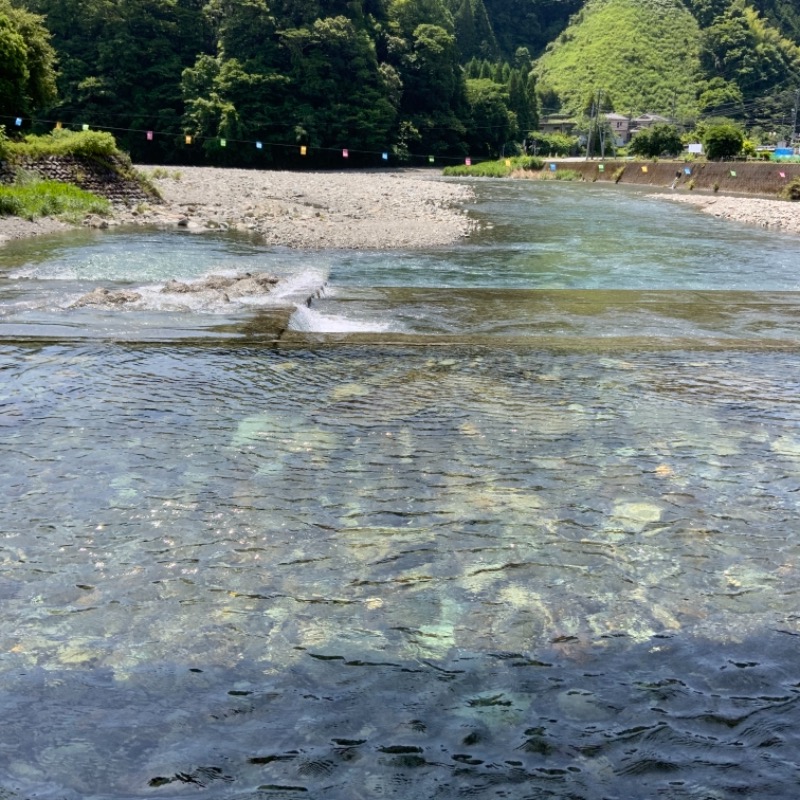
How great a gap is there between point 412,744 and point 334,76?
78.5m

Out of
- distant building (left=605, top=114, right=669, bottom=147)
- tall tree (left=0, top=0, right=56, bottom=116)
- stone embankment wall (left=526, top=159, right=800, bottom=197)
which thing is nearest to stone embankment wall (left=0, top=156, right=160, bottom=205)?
tall tree (left=0, top=0, right=56, bottom=116)

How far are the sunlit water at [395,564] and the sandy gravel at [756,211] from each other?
20.6 metres

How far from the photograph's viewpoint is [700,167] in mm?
50531

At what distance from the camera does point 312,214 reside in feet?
81.0

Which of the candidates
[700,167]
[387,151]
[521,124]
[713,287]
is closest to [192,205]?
[713,287]

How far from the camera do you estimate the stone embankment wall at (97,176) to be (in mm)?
25375

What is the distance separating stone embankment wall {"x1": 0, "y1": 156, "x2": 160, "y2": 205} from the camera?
25.4 m

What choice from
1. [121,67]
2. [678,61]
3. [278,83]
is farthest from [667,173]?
[678,61]

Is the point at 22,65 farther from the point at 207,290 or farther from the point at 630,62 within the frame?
the point at 630,62

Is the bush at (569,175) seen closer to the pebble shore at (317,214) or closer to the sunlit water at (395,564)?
the pebble shore at (317,214)

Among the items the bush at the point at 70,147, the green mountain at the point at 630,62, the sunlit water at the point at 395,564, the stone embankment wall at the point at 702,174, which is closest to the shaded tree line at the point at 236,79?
the stone embankment wall at the point at 702,174

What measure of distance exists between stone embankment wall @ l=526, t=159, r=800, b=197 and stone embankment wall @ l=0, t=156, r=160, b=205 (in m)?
31.1

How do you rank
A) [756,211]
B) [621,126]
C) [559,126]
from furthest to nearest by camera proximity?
[559,126]
[621,126]
[756,211]

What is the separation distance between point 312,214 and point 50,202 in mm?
7575
